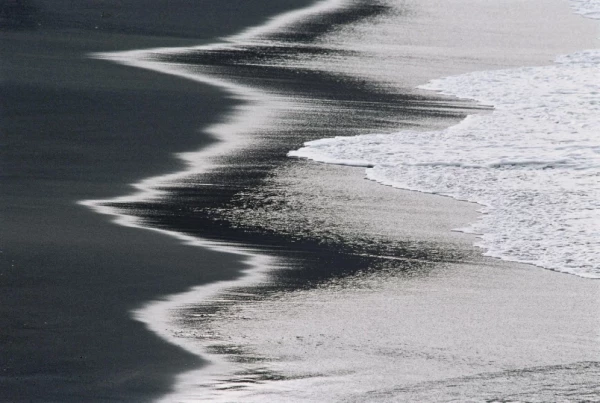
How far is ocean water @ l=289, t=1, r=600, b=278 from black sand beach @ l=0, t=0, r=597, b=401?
0.79ft

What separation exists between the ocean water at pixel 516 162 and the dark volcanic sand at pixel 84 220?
1.47 metres

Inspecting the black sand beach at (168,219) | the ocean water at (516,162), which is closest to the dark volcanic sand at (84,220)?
the black sand beach at (168,219)

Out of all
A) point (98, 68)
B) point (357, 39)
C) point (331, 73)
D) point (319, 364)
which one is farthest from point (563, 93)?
point (319, 364)

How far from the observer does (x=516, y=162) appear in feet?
28.8

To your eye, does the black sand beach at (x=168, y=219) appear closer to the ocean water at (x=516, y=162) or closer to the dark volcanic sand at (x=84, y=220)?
the dark volcanic sand at (x=84, y=220)

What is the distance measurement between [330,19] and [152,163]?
8603 mm

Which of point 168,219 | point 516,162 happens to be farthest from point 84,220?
point 516,162

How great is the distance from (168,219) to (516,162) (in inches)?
119

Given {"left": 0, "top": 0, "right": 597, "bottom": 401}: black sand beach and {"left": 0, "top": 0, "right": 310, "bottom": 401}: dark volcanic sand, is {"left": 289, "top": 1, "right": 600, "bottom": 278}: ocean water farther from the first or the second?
{"left": 0, "top": 0, "right": 310, "bottom": 401}: dark volcanic sand

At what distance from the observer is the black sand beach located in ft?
15.9

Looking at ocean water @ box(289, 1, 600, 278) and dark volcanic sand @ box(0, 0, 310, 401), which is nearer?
dark volcanic sand @ box(0, 0, 310, 401)

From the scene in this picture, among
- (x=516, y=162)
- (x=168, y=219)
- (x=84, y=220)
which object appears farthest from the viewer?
(x=516, y=162)

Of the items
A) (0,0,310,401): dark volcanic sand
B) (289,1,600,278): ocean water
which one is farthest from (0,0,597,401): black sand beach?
(289,1,600,278): ocean water

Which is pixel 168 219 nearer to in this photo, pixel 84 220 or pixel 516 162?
pixel 84 220
